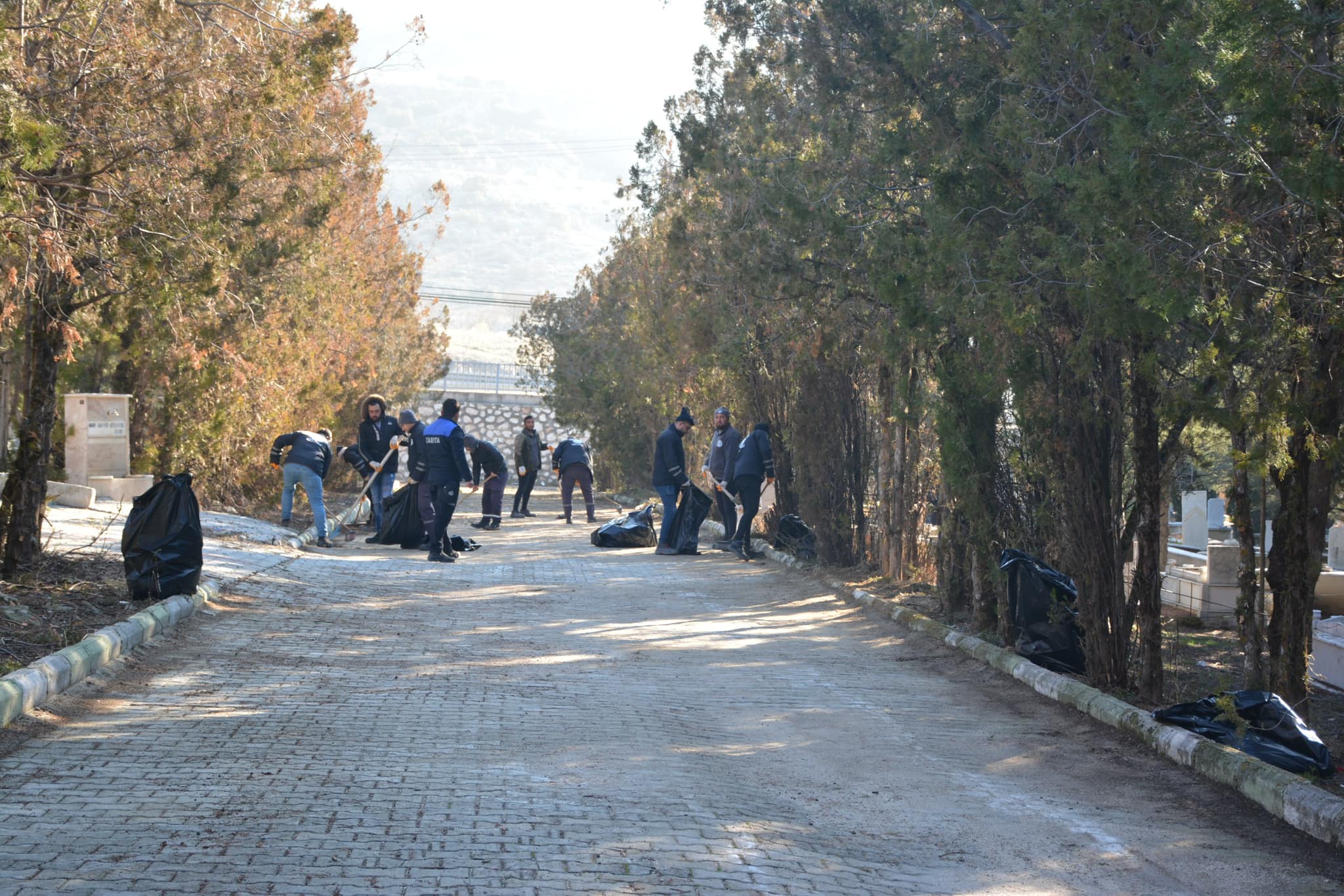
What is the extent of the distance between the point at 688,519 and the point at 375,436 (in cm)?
488

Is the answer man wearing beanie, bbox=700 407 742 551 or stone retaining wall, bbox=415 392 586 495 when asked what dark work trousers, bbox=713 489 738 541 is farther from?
stone retaining wall, bbox=415 392 586 495

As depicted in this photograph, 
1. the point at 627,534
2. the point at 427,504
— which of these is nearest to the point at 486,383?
the point at 627,534

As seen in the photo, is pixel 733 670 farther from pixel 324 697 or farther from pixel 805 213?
pixel 805 213

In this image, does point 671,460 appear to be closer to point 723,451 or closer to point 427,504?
point 723,451

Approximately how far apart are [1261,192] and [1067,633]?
3.63 meters

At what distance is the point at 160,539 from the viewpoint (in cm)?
1094

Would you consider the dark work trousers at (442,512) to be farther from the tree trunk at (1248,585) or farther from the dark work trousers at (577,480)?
the tree trunk at (1248,585)

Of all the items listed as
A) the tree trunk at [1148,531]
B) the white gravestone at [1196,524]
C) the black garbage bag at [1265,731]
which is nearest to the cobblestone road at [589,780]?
the black garbage bag at [1265,731]

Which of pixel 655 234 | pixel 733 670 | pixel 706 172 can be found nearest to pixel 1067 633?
pixel 733 670

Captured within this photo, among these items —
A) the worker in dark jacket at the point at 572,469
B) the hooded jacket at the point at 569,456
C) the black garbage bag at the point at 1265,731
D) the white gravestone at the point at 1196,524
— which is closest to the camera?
the black garbage bag at the point at 1265,731

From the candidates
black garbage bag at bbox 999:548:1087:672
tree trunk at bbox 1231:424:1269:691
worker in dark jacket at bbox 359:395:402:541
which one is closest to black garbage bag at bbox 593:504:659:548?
worker in dark jacket at bbox 359:395:402:541

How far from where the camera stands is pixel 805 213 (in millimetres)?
13406

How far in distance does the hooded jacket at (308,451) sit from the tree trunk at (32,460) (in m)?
7.15

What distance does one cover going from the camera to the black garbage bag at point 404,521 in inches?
736
